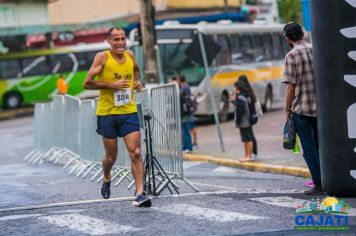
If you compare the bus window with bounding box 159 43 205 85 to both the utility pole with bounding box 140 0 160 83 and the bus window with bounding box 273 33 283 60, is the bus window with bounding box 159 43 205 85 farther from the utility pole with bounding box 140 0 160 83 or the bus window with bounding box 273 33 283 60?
the bus window with bounding box 273 33 283 60

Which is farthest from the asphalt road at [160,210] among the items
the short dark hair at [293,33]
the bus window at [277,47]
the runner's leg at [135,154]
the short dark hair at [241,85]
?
the bus window at [277,47]

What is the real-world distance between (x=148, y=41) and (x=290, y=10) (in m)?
42.2

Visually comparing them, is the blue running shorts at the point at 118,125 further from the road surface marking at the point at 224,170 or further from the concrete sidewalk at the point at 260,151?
the road surface marking at the point at 224,170

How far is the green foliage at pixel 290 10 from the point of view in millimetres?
62250

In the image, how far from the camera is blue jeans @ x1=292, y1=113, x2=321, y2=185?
9.66 meters

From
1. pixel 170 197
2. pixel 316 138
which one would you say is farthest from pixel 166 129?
pixel 316 138

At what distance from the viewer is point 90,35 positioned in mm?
53625

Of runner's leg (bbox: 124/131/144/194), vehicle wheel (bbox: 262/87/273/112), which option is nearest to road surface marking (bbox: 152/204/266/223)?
runner's leg (bbox: 124/131/144/194)

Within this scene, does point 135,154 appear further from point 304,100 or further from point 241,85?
point 241,85

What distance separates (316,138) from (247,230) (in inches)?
113

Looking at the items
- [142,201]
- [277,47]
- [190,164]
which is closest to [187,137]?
[190,164]

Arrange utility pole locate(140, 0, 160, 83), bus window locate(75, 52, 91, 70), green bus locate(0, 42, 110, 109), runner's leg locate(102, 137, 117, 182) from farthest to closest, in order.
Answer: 1. bus window locate(75, 52, 91, 70)
2. green bus locate(0, 42, 110, 109)
3. utility pole locate(140, 0, 160, 83)
4. runner's leg locate(102, 137, 117, 182)

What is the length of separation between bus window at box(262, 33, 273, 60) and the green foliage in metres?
29.0

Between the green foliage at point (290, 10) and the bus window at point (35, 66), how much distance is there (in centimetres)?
2208
